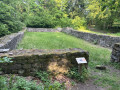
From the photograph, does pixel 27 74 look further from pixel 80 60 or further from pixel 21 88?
pixel 80 60

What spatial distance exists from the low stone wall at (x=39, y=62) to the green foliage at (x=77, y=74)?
0.16 metres

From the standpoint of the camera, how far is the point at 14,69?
2830 mm

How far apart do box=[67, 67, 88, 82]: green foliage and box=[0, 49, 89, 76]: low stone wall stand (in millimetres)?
160

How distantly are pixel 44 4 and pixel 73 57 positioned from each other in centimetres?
2703

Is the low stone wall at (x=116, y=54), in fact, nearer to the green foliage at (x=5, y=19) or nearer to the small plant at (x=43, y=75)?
the small plant at (x=43, y=75)

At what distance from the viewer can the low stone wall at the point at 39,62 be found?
281 centimetres

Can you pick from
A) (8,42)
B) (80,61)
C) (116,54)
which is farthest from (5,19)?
(116,54)

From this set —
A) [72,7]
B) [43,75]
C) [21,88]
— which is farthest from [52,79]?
[72,7]

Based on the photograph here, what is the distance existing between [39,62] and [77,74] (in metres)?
1.26

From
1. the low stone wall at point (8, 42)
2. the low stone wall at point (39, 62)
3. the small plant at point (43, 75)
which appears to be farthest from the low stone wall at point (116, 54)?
the low stone wall at point (8, 42)

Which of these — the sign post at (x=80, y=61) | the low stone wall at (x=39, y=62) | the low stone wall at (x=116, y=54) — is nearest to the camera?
the low stone wall at (x=39, y=62)

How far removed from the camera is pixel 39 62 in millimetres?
2994

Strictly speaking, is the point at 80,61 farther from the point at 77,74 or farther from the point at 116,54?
the point at 116,54

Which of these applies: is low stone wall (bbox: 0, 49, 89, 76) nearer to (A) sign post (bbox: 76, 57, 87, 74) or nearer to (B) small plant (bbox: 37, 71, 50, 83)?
(B) small plant (bbox: 37, 71, 50, 83)
